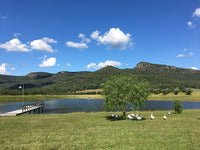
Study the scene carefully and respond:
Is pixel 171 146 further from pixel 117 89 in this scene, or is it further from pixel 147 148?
pixel 117 89

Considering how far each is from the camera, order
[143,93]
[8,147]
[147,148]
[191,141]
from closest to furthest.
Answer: [147,148] < [8,147] < [191,141] < [143,93]

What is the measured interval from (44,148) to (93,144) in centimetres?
364

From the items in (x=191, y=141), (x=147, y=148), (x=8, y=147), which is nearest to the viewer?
(x=147, y=148)

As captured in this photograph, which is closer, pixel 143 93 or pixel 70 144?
pixel 70 144

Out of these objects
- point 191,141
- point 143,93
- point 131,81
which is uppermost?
point 131,81

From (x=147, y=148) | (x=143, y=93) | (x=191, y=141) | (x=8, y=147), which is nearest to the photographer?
(x=147, y=148)

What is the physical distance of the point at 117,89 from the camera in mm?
26719

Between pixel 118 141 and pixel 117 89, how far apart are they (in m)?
14.8

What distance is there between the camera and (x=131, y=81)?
27.8 metres

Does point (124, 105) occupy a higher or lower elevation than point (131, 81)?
lower

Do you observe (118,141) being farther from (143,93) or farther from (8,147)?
(143,93)

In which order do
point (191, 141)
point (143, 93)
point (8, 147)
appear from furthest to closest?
point (143, 93)
point (191, 141)
point (8, 147)

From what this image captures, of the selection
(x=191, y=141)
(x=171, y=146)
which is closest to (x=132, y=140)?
(x=171, y=146)

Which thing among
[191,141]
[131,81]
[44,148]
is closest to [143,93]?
[131,81]
